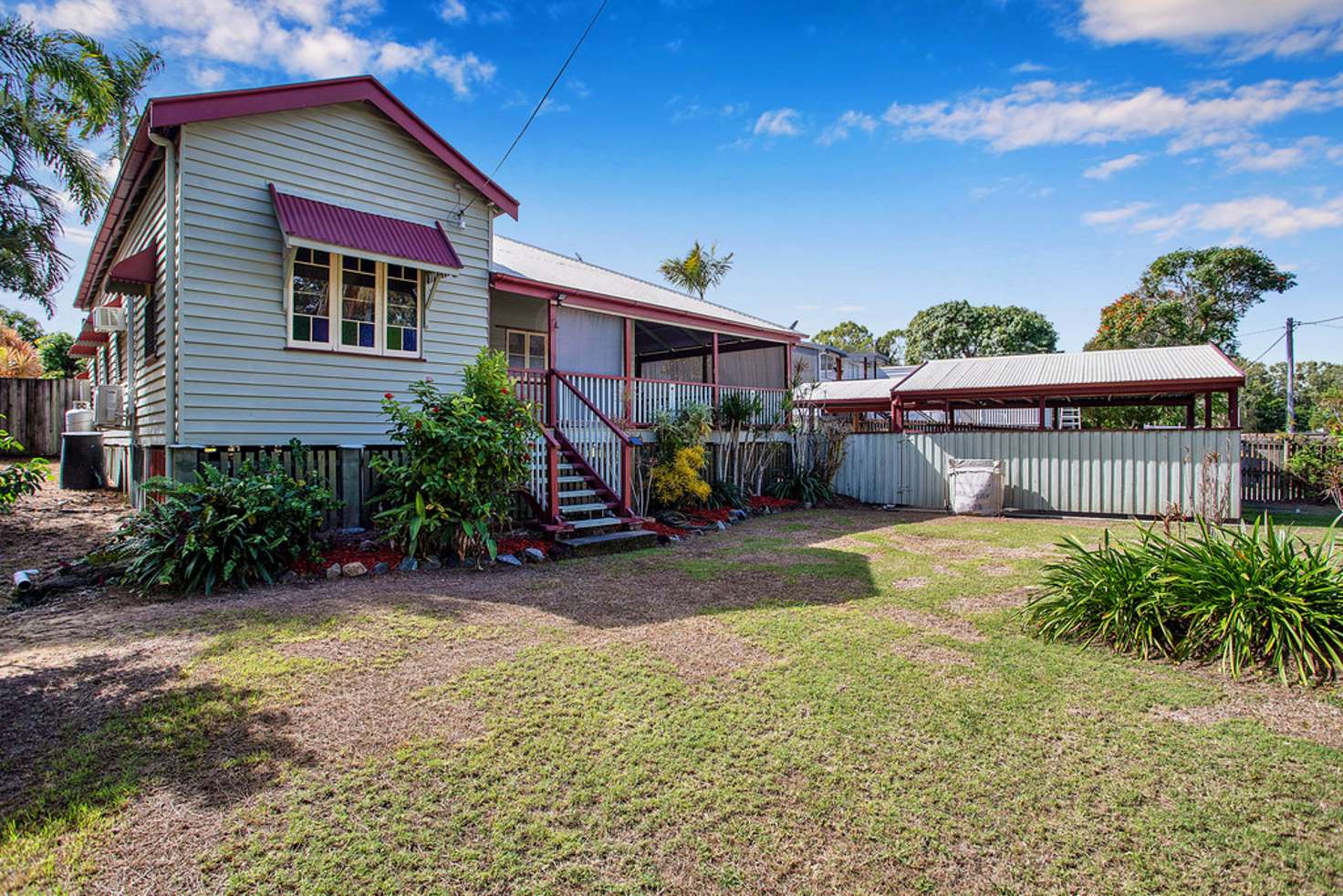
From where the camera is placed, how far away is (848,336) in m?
57.8

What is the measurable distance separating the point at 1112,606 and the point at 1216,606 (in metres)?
0.58

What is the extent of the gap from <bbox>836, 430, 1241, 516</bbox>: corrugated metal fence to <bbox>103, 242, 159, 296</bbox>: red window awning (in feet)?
42.2

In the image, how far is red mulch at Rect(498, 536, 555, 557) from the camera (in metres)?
7.35

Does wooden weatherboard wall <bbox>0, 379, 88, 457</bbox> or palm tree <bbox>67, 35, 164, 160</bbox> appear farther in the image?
palm tree <bbox>67, 35, 164, 160</bbox>

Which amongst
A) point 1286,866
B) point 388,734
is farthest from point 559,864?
point 1286,866

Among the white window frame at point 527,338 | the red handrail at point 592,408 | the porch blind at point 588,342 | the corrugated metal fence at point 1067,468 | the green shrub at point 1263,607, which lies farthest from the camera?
the white window frame at point 527,338

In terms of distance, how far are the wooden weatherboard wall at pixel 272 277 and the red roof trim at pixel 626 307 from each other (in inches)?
44.2

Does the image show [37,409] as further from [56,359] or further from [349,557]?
[349,557]

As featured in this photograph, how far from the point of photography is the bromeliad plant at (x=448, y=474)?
22.3ft

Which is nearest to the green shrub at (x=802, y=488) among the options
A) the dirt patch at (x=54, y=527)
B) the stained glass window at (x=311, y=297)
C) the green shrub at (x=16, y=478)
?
Answer: the stained glass window at (x=311, y=297)

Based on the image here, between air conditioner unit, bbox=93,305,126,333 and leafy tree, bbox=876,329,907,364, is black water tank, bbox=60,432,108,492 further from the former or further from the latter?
leafy tree, bbox=876,329,907,364

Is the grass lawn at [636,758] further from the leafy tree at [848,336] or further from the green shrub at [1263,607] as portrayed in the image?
the leafy tree at [848,336]

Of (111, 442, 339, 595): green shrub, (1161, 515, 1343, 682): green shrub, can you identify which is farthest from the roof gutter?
(1161, 515, 1343, 682): green shrub

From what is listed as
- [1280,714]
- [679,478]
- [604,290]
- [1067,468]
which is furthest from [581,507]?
[1067,468]
